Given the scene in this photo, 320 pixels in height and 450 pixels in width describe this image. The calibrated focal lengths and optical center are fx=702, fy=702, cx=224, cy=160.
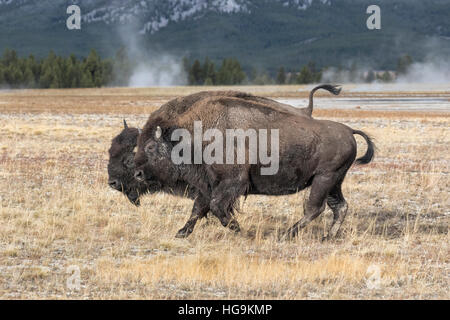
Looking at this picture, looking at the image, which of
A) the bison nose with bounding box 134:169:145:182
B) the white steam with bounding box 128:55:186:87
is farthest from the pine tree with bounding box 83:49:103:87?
the bison nose with bounding box 134:169:145:182

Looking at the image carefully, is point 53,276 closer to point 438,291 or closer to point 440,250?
point 438,291

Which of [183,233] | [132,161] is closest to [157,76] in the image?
[132,161]

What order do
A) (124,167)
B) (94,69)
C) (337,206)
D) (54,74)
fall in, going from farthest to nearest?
(94,69), (54,74), (124,167), (337,206)

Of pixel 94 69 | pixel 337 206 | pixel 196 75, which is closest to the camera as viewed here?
pixel 337 206

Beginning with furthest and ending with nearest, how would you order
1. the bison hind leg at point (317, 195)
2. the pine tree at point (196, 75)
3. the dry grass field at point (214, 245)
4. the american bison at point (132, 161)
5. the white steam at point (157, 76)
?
1. the white steam at point (157, 76)
2. the pine tree at point (196, 75)
3. the american bison at point (132, 161)
4. the bison hind leg at point (317, 195)
5. the dry grass field at point (214, 245)

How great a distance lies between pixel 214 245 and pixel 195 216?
69cm

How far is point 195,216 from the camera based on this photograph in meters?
9.38

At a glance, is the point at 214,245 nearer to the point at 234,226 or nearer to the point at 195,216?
the point at 234,226

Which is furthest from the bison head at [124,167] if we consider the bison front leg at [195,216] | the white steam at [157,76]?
the white steam at [157,76]

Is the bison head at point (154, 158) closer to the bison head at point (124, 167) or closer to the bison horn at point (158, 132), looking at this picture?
the bison horn at point (158, 132)

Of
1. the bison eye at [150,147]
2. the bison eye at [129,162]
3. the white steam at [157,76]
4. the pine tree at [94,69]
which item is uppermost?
the bison eye at [150,147]

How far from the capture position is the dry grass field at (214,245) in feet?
22.8

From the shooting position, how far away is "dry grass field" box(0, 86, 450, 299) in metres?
6.96

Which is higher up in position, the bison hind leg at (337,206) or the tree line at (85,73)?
the bison hind leg at (337,206)
